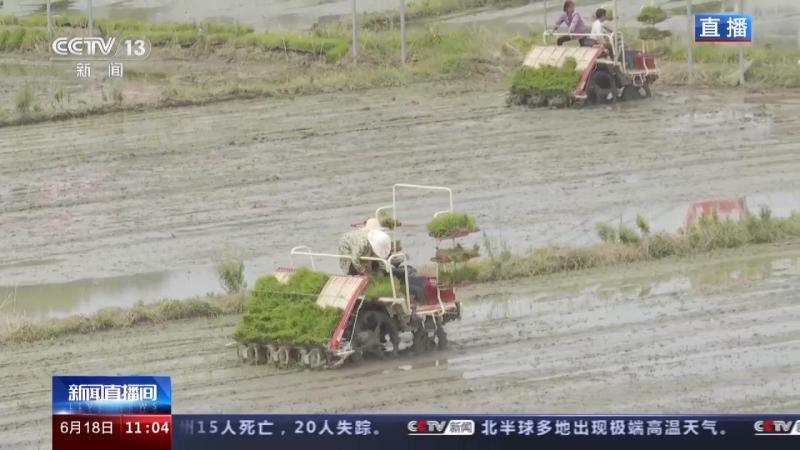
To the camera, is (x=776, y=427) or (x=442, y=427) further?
(x=442, y=427)

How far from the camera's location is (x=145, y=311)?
17.8 meters

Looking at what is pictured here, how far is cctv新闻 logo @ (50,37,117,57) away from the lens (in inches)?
1335

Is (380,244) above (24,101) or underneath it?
underneath

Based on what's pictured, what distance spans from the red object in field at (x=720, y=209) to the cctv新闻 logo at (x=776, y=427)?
449 inches

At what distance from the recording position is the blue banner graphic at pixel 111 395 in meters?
9.68

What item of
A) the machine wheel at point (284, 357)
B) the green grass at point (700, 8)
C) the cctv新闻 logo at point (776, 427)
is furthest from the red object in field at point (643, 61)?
the cctv新闻 logo at point (776, 427)

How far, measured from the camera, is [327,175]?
2439 cm

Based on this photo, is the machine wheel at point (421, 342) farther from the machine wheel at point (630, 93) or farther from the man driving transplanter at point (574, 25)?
the machine wheel at point (630, 93)

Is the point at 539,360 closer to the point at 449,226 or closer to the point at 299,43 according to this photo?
the point at 449,226

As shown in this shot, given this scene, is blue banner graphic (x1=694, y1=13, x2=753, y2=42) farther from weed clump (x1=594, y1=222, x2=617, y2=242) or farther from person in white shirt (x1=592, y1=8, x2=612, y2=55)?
weed clump (x1=594, y1=222, x2=617, y2=242)

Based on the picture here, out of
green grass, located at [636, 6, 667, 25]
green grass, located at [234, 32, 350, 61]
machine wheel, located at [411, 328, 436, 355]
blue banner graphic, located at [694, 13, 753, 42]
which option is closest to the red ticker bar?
machine wheel, located at [411, 328, 436, 355]

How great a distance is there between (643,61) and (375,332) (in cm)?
1316
